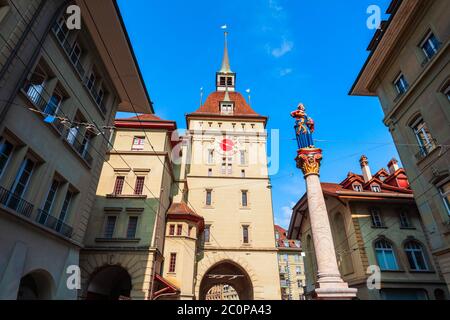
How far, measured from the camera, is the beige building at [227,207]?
24.9m

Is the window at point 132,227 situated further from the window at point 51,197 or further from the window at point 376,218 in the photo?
the window at point 376,218

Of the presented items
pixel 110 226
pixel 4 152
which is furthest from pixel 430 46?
pixel 110 226

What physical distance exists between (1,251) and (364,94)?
74.8ft

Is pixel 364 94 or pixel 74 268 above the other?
pixel 364 94

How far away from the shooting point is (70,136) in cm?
1241

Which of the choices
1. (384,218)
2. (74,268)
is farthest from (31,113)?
(384,218)

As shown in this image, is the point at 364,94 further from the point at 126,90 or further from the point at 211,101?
the point at 211,101

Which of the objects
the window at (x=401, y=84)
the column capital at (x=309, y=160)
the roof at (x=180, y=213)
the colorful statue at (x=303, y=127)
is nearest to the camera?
the column capital at (x=309, y=160)

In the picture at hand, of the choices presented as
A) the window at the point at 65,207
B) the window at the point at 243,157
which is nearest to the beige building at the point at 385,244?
the window at the point at 243,157

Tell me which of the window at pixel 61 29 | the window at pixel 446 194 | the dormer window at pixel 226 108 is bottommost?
the window at pixel 446 194

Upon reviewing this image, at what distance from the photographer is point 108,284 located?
20797mm

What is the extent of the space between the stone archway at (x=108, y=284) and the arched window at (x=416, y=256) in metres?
21.0

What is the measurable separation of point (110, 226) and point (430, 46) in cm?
2334
